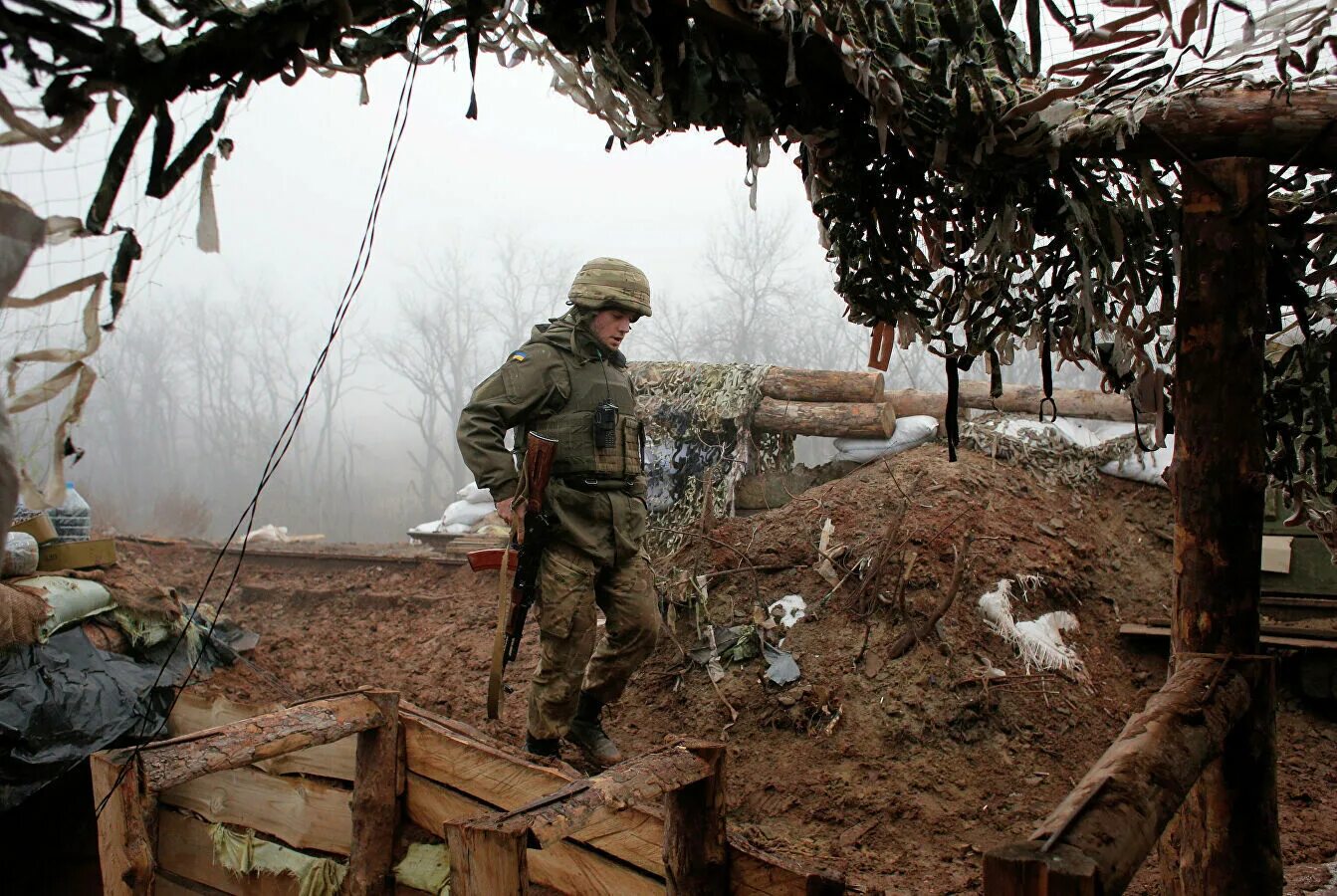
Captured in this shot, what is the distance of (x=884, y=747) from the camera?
4227 millimetres

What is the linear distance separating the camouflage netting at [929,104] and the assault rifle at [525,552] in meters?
1.37

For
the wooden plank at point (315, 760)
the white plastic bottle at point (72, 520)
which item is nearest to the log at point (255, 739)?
the wooden plank at point (315, 760)

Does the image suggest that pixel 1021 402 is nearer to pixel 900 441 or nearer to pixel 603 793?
pixel 900 441

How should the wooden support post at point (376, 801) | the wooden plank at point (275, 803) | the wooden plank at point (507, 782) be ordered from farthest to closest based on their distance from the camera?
1. the wooden plank at point (275, 803)
2. the wooden support post at point (376, 801)
3. the wooden plank at point (507, 782)

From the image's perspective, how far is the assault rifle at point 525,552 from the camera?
356cm

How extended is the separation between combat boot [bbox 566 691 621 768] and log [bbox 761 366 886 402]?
4.10 meters

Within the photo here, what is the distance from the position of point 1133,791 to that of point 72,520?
18.8 feet

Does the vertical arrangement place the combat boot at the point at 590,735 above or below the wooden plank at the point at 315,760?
below

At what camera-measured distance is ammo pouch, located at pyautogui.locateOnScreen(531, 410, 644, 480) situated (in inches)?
145

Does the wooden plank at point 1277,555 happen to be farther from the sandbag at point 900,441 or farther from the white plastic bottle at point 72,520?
the white plastic bottle at point 72,520

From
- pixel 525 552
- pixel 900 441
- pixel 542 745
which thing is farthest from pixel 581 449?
pixel 900 441

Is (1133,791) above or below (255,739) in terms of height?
above

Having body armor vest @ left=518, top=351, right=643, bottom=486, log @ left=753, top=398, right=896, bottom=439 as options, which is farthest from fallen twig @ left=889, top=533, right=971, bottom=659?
log @ left=753, top=398, right=896, bottom=439

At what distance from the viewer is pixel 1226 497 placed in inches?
95.2
